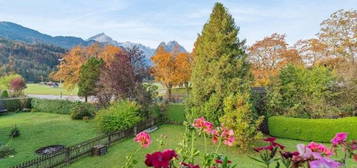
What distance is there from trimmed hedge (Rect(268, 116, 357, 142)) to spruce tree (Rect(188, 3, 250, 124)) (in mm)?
2500

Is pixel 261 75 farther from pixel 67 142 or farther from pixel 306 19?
pixel 67 142

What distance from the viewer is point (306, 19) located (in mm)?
12898

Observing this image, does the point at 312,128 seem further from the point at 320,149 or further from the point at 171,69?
the point at 171,69

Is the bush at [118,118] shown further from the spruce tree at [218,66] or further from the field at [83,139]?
the spruce tree at [218,66]

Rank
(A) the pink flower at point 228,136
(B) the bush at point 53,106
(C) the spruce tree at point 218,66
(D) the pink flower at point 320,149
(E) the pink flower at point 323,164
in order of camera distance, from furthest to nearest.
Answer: (B) the bush at point 53,106, (C) the spruce tree at point 218,66, (A) the pink flower at point 228,136, (D) the pink flower at point 320,149, (E) the pink flower at point 323,164

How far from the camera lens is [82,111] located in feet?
49.0

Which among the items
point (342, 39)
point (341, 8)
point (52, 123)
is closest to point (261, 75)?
point (342, 39)

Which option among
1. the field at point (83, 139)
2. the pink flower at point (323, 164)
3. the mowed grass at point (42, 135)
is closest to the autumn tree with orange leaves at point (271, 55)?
the field at point (83, 139)

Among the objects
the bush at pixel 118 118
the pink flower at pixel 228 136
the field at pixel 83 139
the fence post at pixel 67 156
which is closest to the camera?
the pink flower at pixel 228 136

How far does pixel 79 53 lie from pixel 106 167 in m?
22.3

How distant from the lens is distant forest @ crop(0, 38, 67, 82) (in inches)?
2154

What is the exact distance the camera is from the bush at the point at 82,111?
14780 mm

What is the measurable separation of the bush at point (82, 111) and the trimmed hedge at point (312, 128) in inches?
435

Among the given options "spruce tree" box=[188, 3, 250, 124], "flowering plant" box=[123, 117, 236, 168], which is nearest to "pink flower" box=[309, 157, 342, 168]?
"flowering plant" box=[123, 117, 236, 168]
